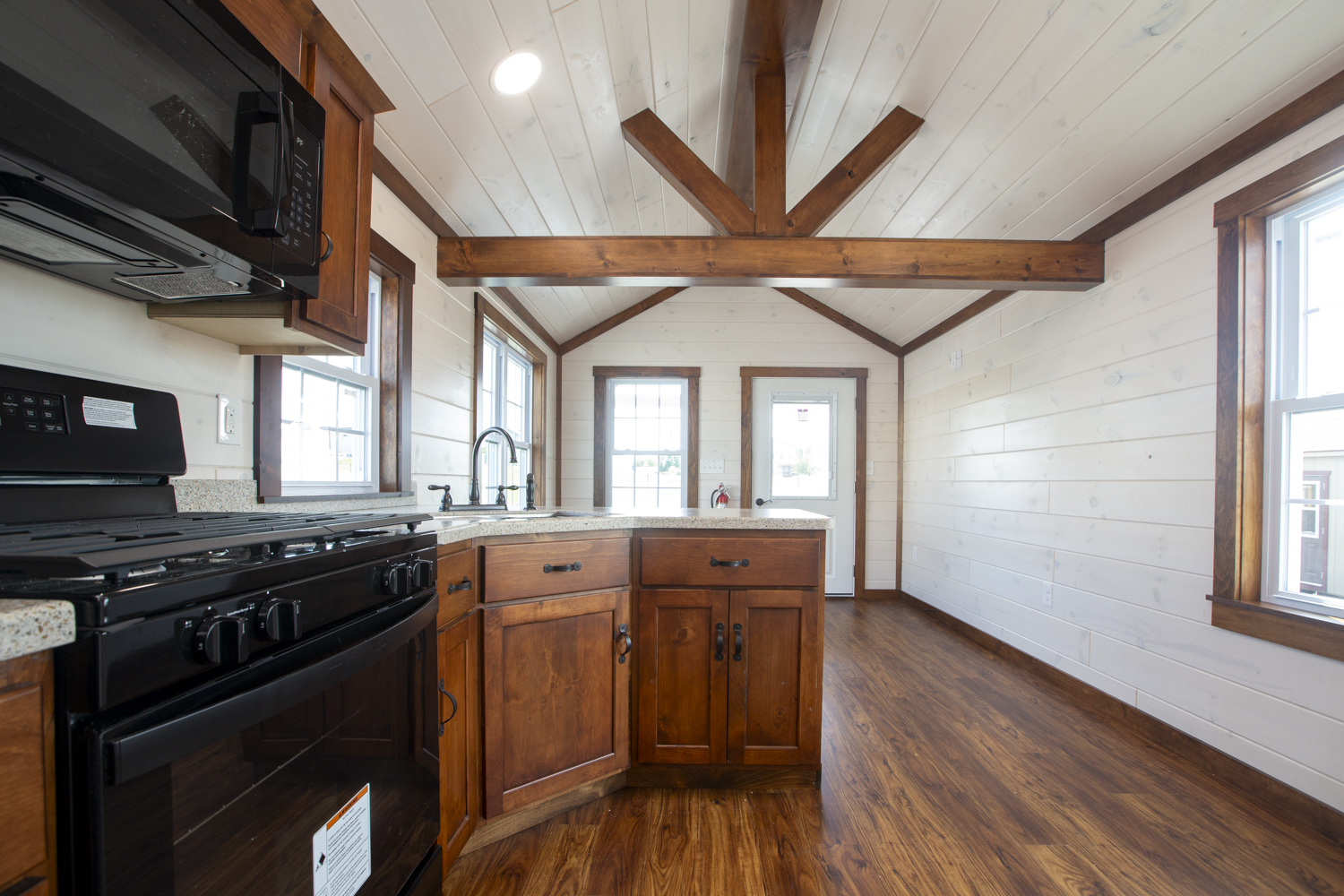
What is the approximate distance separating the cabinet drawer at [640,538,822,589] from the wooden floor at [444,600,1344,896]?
2.37 feet

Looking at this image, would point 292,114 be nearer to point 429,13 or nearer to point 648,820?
point 429,13

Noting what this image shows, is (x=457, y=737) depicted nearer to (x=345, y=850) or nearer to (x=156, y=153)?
(x=345, y=850)

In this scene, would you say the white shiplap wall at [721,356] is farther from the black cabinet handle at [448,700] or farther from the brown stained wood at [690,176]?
the black cabinet handle at [448,700]

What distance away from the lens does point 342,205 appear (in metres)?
1.43

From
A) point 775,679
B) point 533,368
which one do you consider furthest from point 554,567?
point 533,368

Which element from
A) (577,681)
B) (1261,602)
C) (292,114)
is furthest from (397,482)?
(1261,602)

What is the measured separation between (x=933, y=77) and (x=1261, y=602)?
2355mm

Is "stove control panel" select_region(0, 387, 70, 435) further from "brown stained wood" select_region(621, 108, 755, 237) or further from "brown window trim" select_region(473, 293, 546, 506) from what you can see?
"brown stained wood" select_region(621, 108, 755, 237)

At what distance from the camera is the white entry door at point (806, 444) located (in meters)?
5.24

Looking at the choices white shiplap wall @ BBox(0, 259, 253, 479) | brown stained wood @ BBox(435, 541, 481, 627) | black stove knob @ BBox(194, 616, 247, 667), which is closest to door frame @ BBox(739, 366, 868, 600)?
brown stained wood @ BBox(435, 541, 481, 627)

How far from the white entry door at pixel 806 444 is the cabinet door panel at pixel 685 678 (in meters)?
3.33

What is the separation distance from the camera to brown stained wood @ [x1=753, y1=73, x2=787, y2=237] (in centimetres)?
271

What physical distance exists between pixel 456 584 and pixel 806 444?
4.22 metres

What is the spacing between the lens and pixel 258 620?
2.46ft
